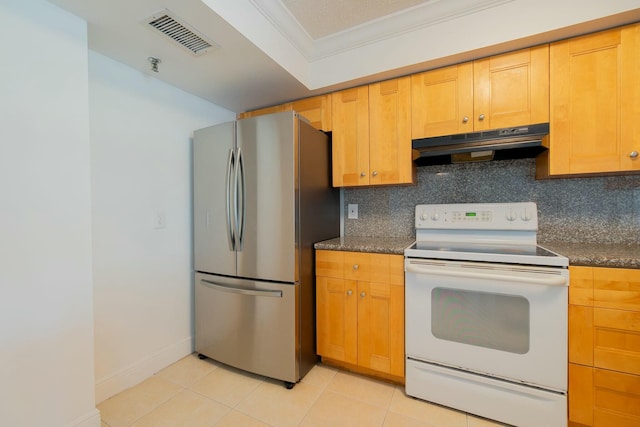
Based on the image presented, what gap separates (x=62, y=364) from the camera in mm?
1230

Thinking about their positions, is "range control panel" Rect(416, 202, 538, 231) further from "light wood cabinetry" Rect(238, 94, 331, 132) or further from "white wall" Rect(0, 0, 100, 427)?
"white wall" Rect(0, 0, 100, 427)

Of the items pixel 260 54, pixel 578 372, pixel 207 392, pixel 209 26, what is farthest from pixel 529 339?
pixel 209 26

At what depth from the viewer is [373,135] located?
192 centimetres

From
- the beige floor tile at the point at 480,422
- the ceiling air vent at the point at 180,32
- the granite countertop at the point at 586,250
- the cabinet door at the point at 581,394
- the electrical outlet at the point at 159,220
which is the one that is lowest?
the beige floor tile at the point at 480,422

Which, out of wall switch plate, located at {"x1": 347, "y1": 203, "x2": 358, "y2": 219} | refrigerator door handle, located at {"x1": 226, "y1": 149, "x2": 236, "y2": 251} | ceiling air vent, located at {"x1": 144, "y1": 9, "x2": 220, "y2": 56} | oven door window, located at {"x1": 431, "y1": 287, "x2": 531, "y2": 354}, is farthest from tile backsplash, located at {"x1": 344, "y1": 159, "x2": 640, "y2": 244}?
ceiling air vent, located at {"x1": 144, "y1": 9, "x2": 220, "y2": 56}

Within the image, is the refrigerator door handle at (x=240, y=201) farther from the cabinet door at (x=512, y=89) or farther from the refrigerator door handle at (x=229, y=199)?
the cabinet door at (x=512, y=89)

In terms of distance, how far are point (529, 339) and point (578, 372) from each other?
0.75 feet

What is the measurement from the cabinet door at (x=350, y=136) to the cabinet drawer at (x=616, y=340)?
1.43 metres

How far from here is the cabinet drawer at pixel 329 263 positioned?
179 cm

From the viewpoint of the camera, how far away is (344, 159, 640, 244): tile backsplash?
5.16 feet

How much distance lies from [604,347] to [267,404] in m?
1.76

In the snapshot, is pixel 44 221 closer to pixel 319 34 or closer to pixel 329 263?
pixel 329 263

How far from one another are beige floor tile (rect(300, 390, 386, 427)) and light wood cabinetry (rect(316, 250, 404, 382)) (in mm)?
229

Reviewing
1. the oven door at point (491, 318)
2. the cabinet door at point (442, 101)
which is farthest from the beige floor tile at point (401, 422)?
the cabinet door at point (442, 101)
